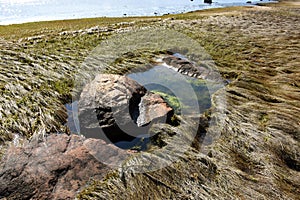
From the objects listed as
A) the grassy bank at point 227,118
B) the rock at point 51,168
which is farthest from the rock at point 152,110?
the rock at point 51,168

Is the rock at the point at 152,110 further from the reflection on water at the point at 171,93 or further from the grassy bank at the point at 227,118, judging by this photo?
the grassy bank at the point at 227,118

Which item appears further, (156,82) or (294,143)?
(156,82)

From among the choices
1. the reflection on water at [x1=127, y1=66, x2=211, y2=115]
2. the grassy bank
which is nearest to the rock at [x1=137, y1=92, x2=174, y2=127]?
the reflection on water at [x1=127, y1=66, x2=211, y2=115]

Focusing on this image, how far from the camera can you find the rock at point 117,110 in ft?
21.4

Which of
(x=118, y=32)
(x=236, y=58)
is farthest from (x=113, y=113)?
(x=118, y=32)

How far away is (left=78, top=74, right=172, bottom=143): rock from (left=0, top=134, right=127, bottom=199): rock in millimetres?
1050

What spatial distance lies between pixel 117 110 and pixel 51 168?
8.69 feet

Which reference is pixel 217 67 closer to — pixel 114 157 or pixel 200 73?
pixel 200 73

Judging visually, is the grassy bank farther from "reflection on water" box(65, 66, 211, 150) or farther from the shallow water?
the shallow water

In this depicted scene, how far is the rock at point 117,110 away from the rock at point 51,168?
1.05 m

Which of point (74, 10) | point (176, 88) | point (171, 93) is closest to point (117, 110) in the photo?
point (171, 93)

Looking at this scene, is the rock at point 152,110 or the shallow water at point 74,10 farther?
the shallow water at point 74,10

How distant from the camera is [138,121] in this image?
269 inches

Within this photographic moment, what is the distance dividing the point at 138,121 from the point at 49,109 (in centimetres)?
261
